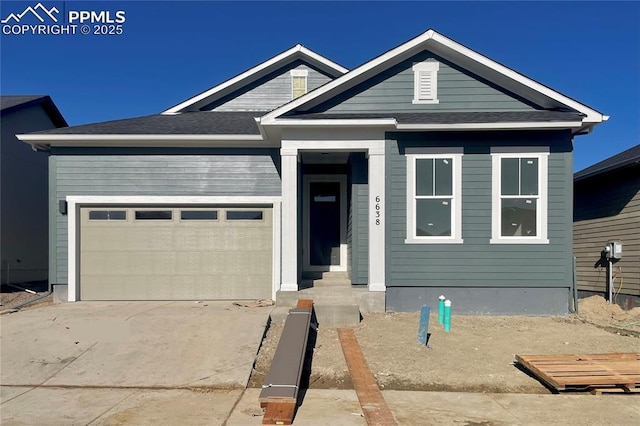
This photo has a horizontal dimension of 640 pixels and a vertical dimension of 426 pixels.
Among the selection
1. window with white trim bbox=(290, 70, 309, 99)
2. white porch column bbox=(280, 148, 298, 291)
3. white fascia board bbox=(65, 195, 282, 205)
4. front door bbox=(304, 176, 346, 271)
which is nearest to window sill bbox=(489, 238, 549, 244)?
front door bbox=(304, 176, 346, 271)

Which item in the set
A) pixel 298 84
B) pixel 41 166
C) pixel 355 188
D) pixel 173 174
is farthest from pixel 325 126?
pixel 41 166

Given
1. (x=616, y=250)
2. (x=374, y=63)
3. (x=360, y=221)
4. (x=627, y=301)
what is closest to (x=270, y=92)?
(x=374, y=63)

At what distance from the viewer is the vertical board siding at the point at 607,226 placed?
10.5 metres

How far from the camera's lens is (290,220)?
8.90 m

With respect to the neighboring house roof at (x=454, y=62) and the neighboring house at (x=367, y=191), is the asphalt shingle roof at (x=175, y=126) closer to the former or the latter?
the neighboring house at (x=367, y=191)

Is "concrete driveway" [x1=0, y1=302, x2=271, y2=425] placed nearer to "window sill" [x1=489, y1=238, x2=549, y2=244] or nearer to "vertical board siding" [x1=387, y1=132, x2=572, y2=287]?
"vertical board siding" [x1=387, y1=132, x2=572, y2=287]

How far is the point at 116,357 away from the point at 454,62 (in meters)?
8.15

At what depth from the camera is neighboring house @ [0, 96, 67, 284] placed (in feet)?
43.1

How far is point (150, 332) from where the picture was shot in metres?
7.32

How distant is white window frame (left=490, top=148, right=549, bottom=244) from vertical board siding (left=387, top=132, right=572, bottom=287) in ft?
0.27

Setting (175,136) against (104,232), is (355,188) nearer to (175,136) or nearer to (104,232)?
(175,136)

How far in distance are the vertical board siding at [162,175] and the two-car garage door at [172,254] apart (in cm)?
40

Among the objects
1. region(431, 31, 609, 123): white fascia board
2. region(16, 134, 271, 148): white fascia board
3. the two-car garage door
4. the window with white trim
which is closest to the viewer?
region(431, 31, 609, 123): white fascia board

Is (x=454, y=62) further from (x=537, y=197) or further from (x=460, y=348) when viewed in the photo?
(x=460, y=348)
